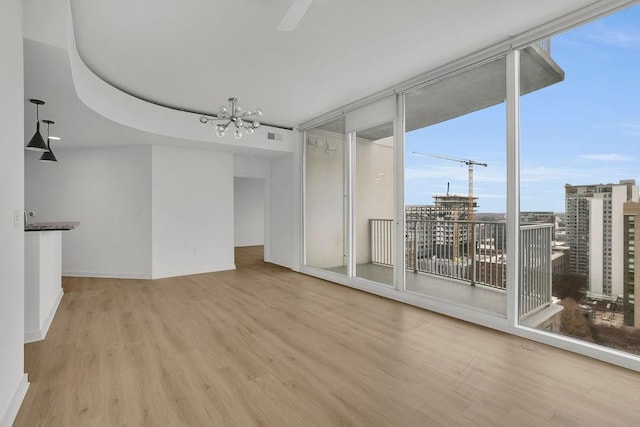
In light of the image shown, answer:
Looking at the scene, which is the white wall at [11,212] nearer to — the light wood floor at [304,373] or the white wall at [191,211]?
the light wood floor at [304,373]

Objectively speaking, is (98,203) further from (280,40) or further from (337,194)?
(280,40)

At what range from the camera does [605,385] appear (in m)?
2.26

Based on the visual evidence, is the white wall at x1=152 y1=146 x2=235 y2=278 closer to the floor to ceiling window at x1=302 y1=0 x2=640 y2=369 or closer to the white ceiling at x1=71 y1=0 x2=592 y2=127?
the white ceiling at x1=71 y1=0 x2=592 y2=127

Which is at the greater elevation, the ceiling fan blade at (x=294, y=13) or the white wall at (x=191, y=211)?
the ceiling fan blade at (x=294, y=13)

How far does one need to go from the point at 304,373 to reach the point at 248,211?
9.24 metres

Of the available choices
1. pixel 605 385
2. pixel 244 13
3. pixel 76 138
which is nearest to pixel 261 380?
pixel 605 385

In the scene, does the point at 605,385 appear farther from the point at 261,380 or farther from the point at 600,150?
the point at 261,380

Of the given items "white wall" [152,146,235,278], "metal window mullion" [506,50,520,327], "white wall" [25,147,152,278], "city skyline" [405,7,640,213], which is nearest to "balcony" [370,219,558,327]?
"metal window mullion" [506,50,520,327]

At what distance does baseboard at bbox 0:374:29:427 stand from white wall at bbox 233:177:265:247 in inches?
344

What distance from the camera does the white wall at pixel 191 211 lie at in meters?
5.87

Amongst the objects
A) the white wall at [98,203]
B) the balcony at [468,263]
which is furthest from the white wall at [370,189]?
the white wall at [98,203]

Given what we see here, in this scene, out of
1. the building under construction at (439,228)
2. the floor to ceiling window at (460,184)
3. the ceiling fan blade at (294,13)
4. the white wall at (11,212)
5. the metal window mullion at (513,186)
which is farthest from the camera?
the building under construction at (439,228)

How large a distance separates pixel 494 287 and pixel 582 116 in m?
2.54

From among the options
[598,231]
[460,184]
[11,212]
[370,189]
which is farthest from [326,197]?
[11,212]
